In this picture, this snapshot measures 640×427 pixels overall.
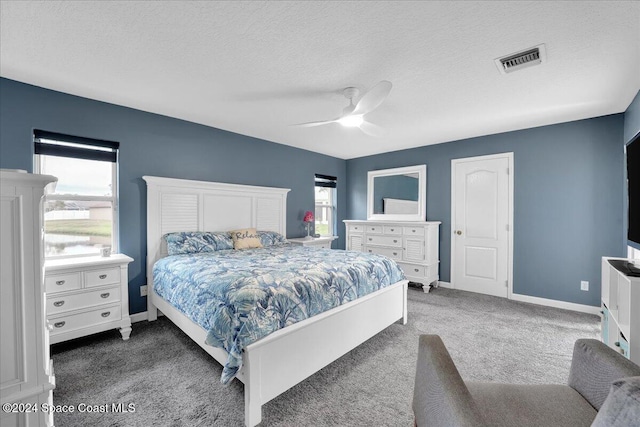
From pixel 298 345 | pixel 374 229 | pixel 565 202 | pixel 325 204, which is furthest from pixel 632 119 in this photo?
pixel 325 204

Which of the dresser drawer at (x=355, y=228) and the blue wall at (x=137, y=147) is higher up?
the blue wall at (x=137, y=147)

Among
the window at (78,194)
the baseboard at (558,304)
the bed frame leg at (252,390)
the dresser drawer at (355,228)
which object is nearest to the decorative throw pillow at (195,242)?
the window at (78,194)

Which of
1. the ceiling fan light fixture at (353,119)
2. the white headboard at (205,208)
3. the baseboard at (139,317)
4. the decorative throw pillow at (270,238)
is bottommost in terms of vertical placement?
the baseboard at (139,317)

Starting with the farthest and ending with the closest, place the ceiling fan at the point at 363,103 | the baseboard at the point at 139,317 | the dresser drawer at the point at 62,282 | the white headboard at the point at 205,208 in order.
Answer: the white headboard at the point at 205,208, the baseboard at the point at 139,317, the dresser drawer at the point at 62,282, the ceiling fan at the point at 363,103

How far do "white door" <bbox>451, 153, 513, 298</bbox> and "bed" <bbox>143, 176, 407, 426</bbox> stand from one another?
1937 millimetres

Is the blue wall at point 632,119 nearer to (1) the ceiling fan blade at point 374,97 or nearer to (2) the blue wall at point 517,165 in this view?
(2) the blue wall at point 517,165

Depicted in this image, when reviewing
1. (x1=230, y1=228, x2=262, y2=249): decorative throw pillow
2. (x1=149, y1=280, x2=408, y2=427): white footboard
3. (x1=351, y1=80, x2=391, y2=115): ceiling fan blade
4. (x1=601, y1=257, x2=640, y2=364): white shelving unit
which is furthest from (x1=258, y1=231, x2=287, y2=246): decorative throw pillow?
(x1=601, y1=257, x2=640, y2=364): white shelving unit

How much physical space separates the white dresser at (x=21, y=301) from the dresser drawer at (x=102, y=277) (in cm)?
185

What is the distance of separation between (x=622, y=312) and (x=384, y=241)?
326 centimetres

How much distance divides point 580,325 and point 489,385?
281 centimetres

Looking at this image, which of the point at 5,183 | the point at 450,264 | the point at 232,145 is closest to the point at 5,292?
the point at 5,183

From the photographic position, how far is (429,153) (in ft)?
16.4

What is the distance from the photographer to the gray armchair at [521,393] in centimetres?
101

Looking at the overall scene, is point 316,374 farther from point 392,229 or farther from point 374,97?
point 392,229
